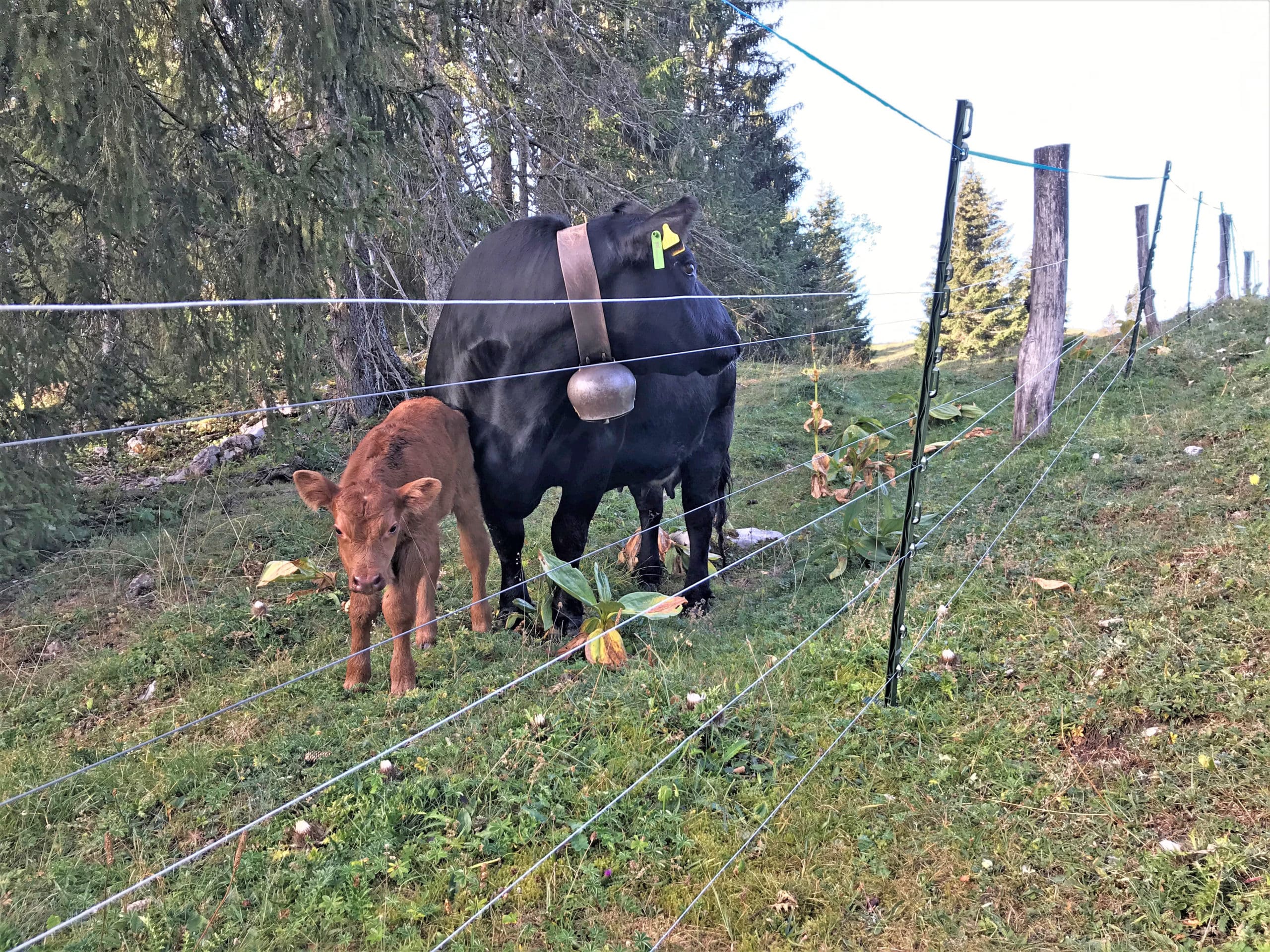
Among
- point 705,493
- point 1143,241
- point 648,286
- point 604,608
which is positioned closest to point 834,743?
point 604,608

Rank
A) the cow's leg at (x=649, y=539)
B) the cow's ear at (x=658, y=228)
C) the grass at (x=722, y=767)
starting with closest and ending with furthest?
the grass at (x=722, y=767) → the cow's ear at (x=658, y=228) → the cow's leg at (x=649, y=539)

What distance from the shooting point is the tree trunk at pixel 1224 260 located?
41.8 ft

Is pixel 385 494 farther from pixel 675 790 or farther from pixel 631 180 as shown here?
pixel 631 180

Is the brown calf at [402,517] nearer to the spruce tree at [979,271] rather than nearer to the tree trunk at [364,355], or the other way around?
the tree trunk at [364,355]

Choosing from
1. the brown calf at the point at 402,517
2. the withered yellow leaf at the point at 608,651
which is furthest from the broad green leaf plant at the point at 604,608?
the brown calf at the point at 402,517

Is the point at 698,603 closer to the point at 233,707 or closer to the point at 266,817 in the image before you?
the point at 233,707

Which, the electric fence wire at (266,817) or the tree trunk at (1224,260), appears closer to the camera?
the electric fence wire at (266,817)

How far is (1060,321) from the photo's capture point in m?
6.62

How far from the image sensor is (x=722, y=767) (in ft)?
9.30

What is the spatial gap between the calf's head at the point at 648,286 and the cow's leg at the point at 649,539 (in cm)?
153

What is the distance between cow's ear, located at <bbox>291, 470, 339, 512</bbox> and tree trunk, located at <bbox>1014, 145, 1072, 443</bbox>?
6.16m

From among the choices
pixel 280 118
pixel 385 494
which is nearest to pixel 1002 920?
pixel 385 494

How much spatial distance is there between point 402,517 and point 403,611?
0.49m

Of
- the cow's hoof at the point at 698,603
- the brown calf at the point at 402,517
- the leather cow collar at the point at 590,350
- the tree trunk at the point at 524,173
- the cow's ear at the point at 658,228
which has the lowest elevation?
the cow's hoof at the point at 698,603
